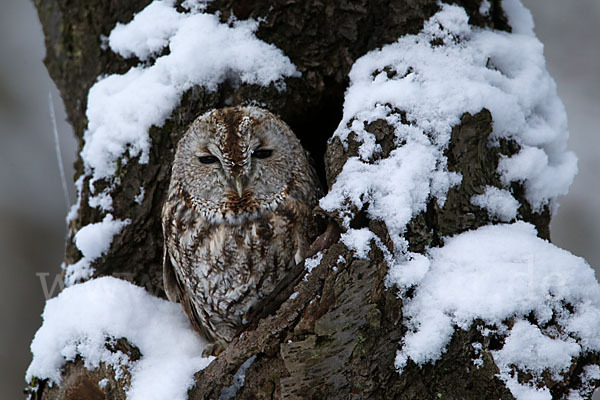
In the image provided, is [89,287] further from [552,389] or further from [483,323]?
[552,389]

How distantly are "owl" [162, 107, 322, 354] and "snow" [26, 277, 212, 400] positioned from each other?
180 mm

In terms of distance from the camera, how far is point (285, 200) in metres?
2.20

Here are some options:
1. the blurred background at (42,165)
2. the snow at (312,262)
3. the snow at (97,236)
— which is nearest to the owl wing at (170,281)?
the snow at (97,236)

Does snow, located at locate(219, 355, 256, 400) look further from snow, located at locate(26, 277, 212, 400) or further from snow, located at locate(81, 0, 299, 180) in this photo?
snow, located at locate(81, 0, 299, 180)

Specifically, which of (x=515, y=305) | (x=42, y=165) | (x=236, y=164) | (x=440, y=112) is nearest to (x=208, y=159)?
(x=236, y=164)

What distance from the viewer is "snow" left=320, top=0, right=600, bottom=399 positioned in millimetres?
1663

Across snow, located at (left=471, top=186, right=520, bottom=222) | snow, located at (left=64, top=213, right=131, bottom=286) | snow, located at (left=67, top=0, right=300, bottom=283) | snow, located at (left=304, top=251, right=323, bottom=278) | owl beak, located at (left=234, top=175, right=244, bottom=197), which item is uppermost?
snow, located at (left=67, top=0, right=300, bottom=283)

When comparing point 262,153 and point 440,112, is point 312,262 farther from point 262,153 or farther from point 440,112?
point 440,112

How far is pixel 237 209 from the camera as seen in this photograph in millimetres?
2180

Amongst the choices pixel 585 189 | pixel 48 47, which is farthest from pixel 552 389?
pixel 585 189

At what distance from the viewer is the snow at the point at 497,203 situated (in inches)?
77.5

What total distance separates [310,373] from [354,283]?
0.92 ft

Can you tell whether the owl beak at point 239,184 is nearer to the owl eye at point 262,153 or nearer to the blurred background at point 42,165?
the owl eye at point 262,153

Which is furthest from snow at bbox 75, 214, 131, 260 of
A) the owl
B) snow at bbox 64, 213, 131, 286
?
the owl
